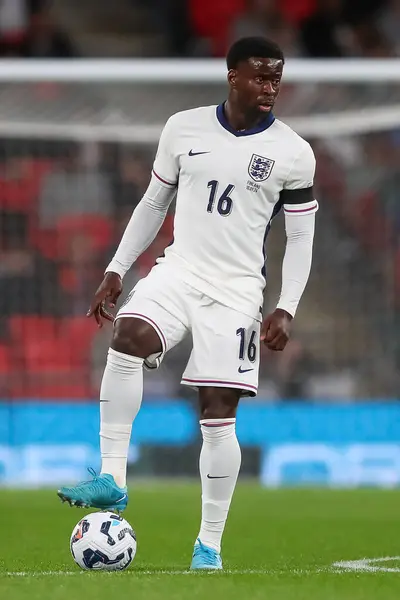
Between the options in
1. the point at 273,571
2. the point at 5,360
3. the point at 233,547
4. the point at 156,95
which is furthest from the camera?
the point at 5,360

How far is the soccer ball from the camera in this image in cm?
492

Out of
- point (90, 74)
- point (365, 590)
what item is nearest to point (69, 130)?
point (90, 74)

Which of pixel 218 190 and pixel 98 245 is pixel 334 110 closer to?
pixel 98 245

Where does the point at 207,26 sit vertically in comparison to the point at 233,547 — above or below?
above

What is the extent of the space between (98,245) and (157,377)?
1.18 m

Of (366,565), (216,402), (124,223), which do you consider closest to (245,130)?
(216,402)

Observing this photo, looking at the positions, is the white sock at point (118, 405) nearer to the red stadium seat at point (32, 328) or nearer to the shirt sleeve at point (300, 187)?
the shirt sleeve at point (300, 187)

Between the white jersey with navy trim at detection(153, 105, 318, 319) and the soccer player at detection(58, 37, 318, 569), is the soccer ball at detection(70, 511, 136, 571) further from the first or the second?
the white jersey with navy trim at detection(153, 105, 318, 319)

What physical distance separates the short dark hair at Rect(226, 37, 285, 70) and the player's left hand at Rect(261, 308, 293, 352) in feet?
3.28

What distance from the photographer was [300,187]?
17.9 feet

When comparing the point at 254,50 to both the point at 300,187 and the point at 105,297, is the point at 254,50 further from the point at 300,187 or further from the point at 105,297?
the point at 105,297

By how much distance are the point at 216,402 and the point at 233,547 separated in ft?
5.11

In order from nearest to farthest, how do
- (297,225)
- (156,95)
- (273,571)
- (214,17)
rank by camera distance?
(273,571) < (297,225) < (156,95) < (214,17)

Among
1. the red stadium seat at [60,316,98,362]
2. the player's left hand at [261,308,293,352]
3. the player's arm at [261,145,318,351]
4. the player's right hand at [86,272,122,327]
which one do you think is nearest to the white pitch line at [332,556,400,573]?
the player's left hand at [261,308,293,352]
